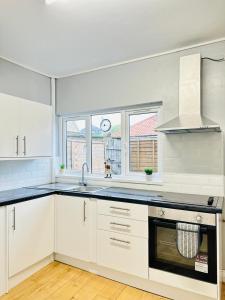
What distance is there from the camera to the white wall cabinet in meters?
2.54

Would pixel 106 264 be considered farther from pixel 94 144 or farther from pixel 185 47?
pixel 185 47

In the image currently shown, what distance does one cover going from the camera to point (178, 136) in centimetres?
261

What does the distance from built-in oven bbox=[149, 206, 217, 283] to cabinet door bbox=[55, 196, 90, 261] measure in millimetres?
787

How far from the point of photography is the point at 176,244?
6.60ft

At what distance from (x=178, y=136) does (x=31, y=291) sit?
2.24m

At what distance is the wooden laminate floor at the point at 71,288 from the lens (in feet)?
7.04

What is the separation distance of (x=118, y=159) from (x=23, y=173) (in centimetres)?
133

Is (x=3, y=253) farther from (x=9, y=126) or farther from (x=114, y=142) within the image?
(x=114, y=142)

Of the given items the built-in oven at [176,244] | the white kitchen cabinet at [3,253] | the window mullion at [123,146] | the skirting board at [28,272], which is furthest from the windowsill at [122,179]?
the white kitchen cabinet at [3,253]

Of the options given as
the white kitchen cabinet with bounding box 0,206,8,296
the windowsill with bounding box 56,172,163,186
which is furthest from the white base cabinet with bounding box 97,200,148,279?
the white kitchen cabinet with bounding box 0,206,8,296

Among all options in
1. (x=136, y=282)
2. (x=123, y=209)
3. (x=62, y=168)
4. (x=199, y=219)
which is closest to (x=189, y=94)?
(x=199, y=219)

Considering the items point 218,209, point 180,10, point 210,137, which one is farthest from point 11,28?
point 218,209

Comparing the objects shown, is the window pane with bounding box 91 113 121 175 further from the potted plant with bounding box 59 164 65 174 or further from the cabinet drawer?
the cabinet drawer

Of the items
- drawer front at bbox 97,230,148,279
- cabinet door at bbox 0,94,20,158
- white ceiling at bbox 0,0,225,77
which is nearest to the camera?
white ceiling at bbox 0,0,225,77
